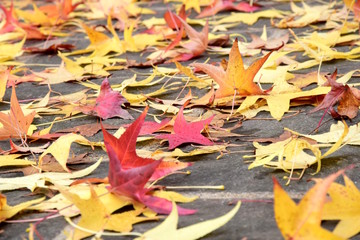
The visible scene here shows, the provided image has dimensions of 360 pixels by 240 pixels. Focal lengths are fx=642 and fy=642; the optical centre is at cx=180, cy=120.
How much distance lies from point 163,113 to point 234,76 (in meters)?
0.16

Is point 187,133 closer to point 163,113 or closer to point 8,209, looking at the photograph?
point 163,113

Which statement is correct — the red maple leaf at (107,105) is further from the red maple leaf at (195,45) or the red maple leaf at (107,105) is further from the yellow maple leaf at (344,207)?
the yellow maple leaf at (344,207)

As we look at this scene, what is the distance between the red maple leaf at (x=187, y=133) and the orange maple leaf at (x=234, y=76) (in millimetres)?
127

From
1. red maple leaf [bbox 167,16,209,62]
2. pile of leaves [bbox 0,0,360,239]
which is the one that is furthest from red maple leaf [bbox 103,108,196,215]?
red maple leaf [bbox 167,16,209,62]

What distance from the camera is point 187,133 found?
3.47 feet

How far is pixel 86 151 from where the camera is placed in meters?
1.10

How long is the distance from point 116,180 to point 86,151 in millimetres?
300

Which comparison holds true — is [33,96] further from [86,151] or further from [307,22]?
[307,22]

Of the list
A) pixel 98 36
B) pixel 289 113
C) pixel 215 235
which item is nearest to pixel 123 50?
pixel 98 36

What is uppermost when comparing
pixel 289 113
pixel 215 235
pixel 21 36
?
pixel 215 235

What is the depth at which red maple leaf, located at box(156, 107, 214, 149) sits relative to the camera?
1.05 meters

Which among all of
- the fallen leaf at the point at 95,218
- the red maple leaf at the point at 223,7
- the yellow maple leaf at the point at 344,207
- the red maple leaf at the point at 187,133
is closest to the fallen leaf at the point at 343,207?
the yellow maple leaf at the point at 344,207

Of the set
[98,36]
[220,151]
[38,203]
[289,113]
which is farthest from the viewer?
[98,36]

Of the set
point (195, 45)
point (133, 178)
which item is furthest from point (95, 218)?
point (195, 45)
